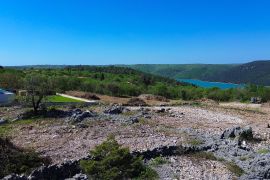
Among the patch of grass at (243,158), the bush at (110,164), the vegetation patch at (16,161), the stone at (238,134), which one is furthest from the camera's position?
the stone at (238,134)

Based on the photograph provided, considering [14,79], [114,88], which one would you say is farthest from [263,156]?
[114,88]

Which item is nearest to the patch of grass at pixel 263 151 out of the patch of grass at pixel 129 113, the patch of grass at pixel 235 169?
the patch of grass at pixel 235 169

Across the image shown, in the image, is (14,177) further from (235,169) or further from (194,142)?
(194,142)

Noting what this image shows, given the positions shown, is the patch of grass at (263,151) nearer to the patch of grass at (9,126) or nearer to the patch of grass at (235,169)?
the patch of grass at (235,169)

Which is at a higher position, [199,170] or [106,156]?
[106,156]

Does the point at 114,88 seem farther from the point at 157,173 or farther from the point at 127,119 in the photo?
the point at 157,173

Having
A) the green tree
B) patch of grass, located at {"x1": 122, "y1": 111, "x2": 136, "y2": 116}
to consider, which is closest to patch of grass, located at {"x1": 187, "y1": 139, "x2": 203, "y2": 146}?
patch of grass, located at {"x1": 122, "y1": 111, "x2": 136, "y2": 116}
